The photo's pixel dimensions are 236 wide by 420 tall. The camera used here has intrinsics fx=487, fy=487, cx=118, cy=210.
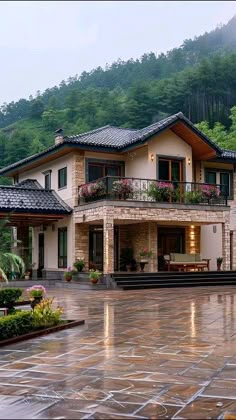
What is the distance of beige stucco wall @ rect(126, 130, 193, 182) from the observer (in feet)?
64.1

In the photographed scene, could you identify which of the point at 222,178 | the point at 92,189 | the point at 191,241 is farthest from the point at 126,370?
the point at 222,178

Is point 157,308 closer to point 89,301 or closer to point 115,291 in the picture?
point 89,301

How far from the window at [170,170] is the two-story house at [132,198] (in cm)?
Answer: 4

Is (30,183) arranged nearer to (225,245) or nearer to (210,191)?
(210,191)

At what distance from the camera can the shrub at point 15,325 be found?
6.82 metres

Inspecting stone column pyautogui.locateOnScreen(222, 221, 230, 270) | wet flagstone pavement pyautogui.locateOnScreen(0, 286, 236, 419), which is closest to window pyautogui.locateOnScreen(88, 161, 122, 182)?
stone column pyautogui.locateOnScreen(222, 221, 230, 270)

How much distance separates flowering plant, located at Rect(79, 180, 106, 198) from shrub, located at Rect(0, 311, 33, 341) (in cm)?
1098

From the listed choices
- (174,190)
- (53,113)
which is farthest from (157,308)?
(53,113)

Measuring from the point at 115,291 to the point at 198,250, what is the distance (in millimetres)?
6463

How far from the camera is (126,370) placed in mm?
4992

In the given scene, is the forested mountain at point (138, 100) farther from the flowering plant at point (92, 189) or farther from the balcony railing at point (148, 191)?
the flowering plant at point (92, 189)

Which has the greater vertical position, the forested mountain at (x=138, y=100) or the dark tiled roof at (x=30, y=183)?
the forested mountain at (x=138, y=100)

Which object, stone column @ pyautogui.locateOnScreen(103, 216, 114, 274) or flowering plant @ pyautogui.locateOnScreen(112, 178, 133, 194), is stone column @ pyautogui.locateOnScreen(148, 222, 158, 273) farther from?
stone column @ pyautogui.locateOnScreen(103, 216, 114, 274)

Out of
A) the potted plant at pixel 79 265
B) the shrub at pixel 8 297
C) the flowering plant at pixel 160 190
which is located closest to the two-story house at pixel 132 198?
the flowering plant at pixel 160 190
